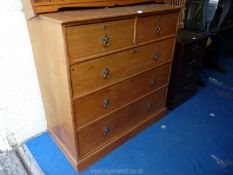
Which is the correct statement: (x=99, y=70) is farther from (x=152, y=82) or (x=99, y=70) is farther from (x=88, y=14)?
(x=152, y=82)

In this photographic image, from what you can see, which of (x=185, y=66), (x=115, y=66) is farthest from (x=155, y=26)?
Result: (x=185, y=66)

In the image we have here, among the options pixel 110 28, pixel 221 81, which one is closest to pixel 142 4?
pixel 110 28

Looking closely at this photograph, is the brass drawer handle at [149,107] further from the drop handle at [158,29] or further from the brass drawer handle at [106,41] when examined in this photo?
the brass drawer handle at [106,41]

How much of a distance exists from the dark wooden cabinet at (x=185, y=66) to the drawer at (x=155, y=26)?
0.34 metres

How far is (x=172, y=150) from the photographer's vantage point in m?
1.77

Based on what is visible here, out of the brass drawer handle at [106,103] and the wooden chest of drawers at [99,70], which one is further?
the brass drawer handle at [106,103]

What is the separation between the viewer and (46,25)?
1169 millimetres

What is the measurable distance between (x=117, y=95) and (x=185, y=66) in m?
0.97

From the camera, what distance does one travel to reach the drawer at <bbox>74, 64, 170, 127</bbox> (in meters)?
1.36

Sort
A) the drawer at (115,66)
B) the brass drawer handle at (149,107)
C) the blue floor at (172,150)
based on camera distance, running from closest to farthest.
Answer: the drawer at (115,66), the blue floor at (172,150), the brass drawer handle at (149,107)

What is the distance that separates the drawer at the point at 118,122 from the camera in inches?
58.8

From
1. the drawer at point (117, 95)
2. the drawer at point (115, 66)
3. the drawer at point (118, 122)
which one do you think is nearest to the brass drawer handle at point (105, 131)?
the drawer at point (118, 122)

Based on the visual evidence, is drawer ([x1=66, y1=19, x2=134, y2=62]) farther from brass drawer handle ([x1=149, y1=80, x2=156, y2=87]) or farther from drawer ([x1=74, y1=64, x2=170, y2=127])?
brass drawer handle ([x1=149, y1=80, x2=156, y2=87])

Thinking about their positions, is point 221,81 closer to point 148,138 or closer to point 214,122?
point 214,122
